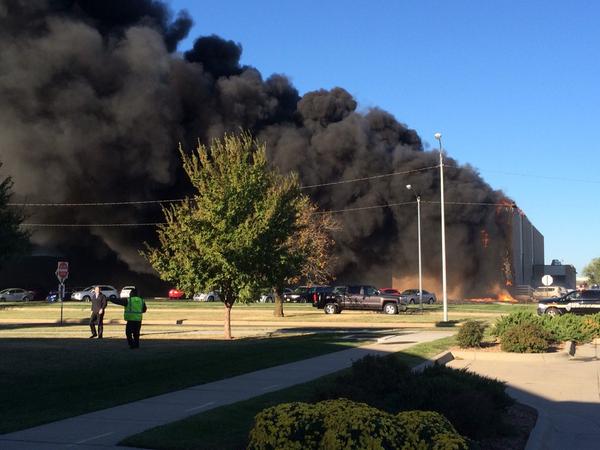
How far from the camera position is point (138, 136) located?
5506 centimetres

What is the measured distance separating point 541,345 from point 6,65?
4487 cm

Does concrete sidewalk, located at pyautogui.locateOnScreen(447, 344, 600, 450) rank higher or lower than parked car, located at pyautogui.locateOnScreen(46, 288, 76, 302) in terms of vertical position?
lower

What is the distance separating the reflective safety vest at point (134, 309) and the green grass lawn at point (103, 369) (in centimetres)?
74

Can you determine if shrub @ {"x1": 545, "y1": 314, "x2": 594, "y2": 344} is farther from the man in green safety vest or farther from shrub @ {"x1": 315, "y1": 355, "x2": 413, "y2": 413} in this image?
shrub @ {"x1": 315, "y1": 355, "x2": 413, "y2": 413}

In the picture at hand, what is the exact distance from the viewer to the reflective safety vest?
16.8 metres

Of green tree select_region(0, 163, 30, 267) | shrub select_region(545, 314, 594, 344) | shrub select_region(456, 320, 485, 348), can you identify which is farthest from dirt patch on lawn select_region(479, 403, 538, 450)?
green tree select_region(0, 163, 30, 267)

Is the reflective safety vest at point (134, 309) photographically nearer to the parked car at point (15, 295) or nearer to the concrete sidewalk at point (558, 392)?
the concrete sidewalk at point (558, 392)

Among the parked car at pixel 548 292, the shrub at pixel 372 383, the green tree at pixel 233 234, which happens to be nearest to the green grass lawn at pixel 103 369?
the green tree at pixel 233 234

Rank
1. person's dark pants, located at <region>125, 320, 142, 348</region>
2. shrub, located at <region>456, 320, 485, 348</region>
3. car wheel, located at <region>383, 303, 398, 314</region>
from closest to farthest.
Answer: person's dark pants, located at <region>125, 320, 142, 348</region>, shrub, located at <region>456, 320, 485, 348</region>, car wheel, located at <region>383, 303, 398, 314</region>

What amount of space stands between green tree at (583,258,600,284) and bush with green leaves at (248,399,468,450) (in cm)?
18250

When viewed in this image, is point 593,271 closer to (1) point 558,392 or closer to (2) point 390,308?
(2) point 390,308

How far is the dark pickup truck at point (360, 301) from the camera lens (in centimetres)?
3816

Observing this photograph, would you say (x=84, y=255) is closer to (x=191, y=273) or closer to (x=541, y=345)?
(x=191, y=273)

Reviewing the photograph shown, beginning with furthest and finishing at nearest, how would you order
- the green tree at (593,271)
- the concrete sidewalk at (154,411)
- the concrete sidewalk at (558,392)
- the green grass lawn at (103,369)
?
the green tree at (593,271)
the green grass lawn at (103,369)
the concrete sidewalk at (558,392)
the concrete sidewalk at (154,411)
